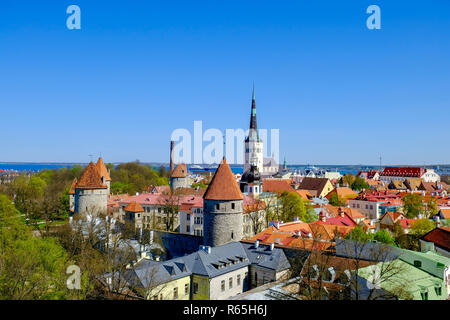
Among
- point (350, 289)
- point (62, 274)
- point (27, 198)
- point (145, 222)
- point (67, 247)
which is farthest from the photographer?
point (27, 198)

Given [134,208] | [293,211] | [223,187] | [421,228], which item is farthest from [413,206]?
[134,208]

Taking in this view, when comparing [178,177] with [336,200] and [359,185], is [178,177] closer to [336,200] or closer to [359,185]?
[336,200]

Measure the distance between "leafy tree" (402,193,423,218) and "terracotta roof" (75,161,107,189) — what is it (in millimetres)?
35782

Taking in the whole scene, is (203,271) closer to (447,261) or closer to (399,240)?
(447,261)

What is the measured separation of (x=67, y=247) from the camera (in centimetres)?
2995

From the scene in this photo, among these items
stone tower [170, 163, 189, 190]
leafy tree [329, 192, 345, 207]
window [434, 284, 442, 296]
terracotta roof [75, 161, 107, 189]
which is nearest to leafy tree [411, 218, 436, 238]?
window [434, 284, 442, 296]

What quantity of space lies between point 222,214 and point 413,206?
30.8 metres

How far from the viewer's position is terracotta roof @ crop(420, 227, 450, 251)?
2639cm

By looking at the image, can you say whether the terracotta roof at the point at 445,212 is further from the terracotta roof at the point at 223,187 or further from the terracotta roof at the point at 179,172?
the terracotta roof at the point at 179,172

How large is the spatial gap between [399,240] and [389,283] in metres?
15.7

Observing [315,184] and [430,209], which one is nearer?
[430,209]

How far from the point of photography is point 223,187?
27.5 meters

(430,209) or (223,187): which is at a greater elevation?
(223,187)
